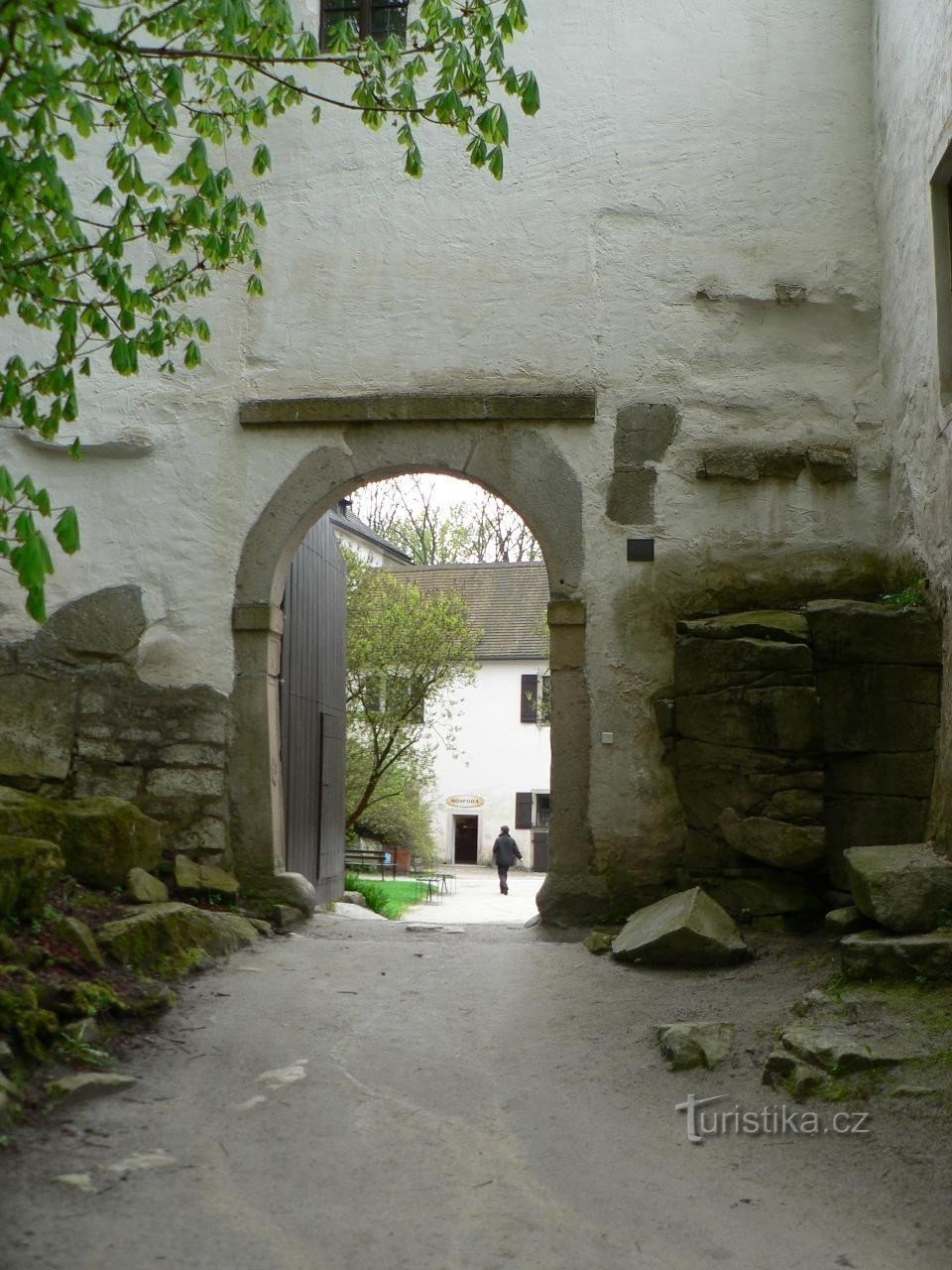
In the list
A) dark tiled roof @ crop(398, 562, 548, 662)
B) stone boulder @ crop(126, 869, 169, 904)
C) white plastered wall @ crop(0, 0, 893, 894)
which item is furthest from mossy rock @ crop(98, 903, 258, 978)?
dark tiled roof @ crop(398, 562, 548, 662)

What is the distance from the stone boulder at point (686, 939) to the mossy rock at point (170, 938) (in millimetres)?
1786

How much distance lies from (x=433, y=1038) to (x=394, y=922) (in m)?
2.72

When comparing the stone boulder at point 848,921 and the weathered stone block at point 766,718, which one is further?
the weathered stone block at point 766,718

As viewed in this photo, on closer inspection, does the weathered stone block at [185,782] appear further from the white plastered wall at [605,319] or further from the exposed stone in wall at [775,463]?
the exposed stone in wall at [775,463]

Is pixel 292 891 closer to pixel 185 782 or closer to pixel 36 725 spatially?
pixel 185 782

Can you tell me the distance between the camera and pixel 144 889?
230 inches

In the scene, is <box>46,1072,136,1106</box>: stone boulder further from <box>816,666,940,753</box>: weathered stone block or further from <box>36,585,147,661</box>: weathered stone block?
<box>816,666,940,753</box>: weathered stone block

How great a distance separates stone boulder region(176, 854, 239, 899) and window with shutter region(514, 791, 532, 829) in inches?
768

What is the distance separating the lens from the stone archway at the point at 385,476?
6520mm

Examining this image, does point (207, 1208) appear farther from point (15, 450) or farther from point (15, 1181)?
point (15, 450)

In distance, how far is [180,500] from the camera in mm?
6816

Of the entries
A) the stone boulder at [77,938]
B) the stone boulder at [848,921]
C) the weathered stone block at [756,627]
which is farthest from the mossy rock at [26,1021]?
the weathered stone block at [756,627]

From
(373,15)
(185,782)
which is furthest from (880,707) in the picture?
(373,15)

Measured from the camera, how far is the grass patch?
1138 centimetres
